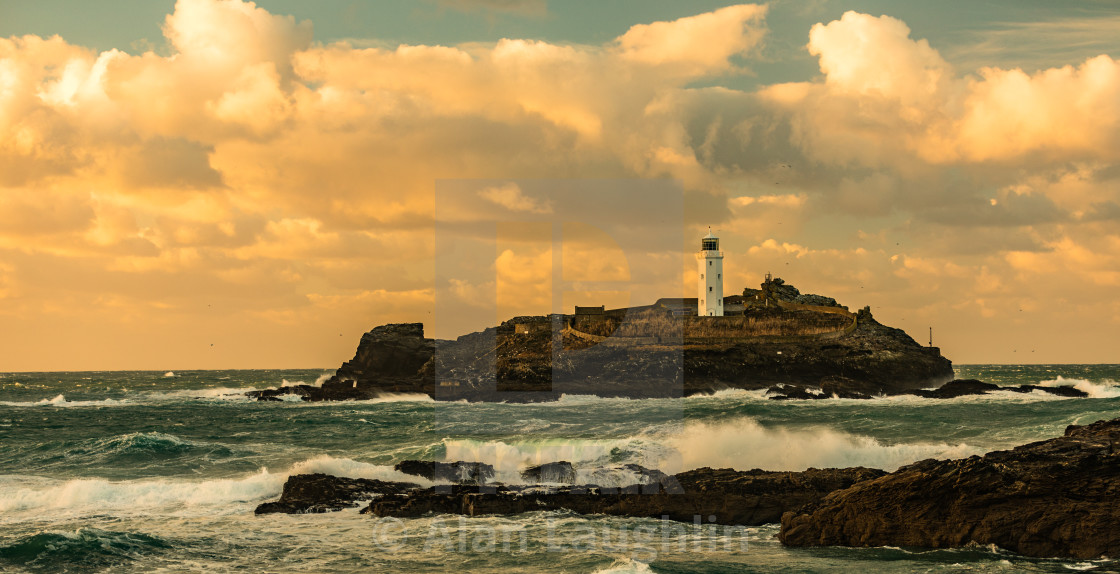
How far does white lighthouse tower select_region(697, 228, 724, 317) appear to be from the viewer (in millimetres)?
71875

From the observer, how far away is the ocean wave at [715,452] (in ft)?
71.3

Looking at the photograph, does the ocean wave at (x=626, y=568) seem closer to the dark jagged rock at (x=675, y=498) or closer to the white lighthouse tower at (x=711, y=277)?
the dark jagged rock at (x=675, y=498)

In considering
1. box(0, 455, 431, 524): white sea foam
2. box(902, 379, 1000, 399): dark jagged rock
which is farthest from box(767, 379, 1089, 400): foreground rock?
box(0, 455, 431, 524): white sea foam

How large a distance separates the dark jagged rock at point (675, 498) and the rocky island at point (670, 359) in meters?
39.6

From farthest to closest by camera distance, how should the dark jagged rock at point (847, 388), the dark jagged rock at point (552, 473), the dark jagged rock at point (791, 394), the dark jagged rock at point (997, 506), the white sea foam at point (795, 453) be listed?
the dark jagged rock at point (847, 388)
the dark jagged rock at point (791, 394)
the white sea foam at point (795, 453)
the dark jagged rock at point (552, 473)
the dark jagged rock at point (997, 506)

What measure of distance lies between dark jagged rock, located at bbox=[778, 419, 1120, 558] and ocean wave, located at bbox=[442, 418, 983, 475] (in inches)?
243

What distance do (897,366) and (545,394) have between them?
25.3 m

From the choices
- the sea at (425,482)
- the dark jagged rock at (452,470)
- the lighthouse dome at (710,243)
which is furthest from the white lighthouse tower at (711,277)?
the dark jagged rock at (452,470)

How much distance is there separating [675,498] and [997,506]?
588 centimetres

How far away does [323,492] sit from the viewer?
63.9 ft

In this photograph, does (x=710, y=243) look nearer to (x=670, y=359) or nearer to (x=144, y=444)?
(x=670, y=359)

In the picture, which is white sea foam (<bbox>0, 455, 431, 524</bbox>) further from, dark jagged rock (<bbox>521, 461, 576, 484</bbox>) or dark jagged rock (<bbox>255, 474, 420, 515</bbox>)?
dark jagged rock (<bbox>521, 461, 576, 484</bbox>)

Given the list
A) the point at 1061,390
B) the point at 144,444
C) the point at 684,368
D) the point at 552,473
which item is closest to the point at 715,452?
the point at 552,473

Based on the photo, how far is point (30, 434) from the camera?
37094mm
